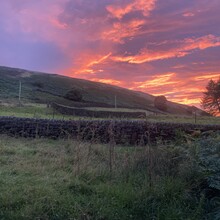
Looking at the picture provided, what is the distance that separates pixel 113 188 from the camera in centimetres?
721

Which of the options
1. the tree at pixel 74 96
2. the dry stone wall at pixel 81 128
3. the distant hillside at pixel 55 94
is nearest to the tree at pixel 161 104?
the distant hillside at pixel 55 94

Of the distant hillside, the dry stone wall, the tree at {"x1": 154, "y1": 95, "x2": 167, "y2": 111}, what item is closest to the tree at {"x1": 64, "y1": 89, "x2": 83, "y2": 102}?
the distant hillside

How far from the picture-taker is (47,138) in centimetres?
1731

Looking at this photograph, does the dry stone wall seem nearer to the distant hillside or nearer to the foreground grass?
the foreground grass

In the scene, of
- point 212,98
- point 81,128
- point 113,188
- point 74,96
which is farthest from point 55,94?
point 113,188

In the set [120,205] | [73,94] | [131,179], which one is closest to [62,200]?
[120,205]

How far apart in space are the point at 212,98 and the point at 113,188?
67.3 metres

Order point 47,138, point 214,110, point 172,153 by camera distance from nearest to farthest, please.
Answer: point 172,153 < point 47,138 < point 214,110

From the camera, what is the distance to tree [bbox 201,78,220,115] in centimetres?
6934

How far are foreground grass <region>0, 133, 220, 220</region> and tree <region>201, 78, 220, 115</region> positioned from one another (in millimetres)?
62945

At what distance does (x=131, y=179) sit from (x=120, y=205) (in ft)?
4.42

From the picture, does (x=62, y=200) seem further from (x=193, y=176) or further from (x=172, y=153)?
(x=172, y=153)

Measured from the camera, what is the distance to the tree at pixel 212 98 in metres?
69.3

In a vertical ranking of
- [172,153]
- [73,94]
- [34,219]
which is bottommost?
[34,219]
